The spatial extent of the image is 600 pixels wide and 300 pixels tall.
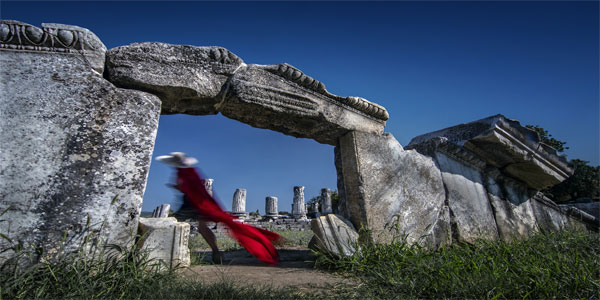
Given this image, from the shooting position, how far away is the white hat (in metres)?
3.92

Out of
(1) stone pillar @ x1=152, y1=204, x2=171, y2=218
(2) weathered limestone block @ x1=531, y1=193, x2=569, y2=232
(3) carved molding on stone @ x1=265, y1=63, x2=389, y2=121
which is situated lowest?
(2) weathered limestone block @ x1=531, y1=193, x2=569, y2=232

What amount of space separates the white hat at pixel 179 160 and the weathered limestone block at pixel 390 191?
1.96 metres

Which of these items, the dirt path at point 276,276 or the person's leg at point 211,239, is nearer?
the dirt path at point 276,276

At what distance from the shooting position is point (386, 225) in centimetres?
296

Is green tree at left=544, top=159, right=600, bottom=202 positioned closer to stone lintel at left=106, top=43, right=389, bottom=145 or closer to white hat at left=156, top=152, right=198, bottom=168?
stone lintel at left=106, top=43, right=389, bottom=145

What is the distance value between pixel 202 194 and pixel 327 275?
220 cm

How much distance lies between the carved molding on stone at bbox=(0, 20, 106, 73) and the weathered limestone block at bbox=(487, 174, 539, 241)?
4.71 metres

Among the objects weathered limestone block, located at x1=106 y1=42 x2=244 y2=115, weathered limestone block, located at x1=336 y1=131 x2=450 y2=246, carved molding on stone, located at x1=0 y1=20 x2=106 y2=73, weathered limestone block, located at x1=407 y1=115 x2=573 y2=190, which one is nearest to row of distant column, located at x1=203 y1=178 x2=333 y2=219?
weathered limestone block, located at x1=407 y1=115 x2=573 y2=190

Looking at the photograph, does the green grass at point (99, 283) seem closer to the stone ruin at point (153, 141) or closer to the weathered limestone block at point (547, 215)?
the stone ruin at point (153, 141)

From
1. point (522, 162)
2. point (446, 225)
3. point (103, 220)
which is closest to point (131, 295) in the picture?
point (103, 220)

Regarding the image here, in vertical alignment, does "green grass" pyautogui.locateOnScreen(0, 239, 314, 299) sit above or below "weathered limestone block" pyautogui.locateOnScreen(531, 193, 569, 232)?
below

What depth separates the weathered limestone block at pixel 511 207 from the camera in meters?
3.87

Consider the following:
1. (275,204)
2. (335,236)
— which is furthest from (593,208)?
(275,204)

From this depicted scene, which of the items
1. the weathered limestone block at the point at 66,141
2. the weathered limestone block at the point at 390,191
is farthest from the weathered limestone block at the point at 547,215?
the weathered limestone block at the point at 66,141
